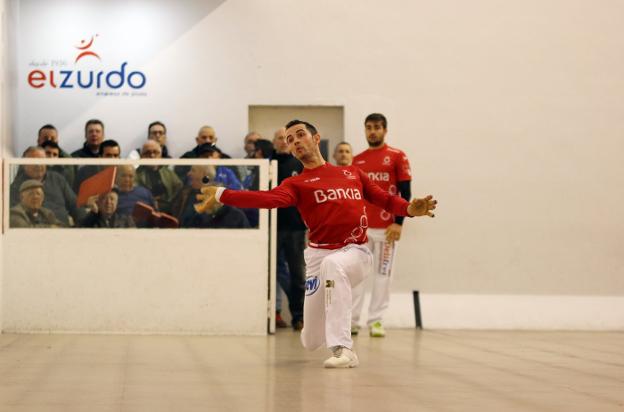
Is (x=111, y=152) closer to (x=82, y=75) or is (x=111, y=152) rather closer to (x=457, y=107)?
(x=82, y=75)

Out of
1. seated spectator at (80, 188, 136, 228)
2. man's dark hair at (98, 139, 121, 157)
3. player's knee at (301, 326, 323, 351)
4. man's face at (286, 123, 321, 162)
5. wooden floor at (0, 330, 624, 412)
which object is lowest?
wooden floor at (0, 330, 624, 412)

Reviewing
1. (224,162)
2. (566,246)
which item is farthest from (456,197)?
(224,162)

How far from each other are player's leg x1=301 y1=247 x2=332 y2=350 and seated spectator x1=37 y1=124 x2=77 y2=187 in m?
3.24

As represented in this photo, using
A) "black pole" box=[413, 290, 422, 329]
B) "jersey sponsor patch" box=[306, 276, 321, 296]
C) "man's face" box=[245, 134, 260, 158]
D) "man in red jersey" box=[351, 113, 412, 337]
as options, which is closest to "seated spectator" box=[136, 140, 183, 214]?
"man's face" box=[245, 134, 260, 158]

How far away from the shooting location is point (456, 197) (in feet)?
38.5

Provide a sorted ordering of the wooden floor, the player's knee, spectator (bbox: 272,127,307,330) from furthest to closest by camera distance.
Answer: spectator (bbox: 272,127,307,330) → the player's knee → the wooden floor

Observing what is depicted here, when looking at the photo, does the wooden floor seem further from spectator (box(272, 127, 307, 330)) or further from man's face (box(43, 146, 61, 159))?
man's face (box(43, 146, 61, 159))

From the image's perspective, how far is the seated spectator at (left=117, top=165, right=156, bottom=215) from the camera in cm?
990

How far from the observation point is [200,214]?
9.96 meters

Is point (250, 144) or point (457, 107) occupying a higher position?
point (457, 107)

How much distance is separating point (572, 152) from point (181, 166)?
4422 mm

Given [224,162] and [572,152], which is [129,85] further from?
[572,152]

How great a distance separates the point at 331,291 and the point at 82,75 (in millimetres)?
5547

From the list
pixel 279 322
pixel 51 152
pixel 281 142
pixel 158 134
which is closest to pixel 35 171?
pixel 51 152
